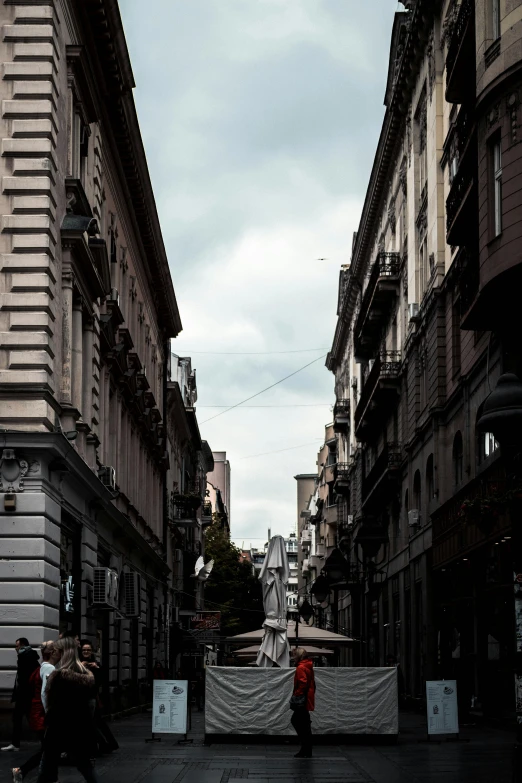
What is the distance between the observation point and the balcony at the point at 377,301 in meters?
50.0

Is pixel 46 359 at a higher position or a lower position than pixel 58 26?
lower

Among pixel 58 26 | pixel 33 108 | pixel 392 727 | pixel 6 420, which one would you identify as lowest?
pixel 392 727

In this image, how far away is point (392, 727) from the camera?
21.9m

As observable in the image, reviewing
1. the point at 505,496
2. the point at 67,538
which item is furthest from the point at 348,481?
the point at 505,496

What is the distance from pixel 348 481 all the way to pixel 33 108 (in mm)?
55665

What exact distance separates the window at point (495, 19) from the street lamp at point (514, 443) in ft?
48.1

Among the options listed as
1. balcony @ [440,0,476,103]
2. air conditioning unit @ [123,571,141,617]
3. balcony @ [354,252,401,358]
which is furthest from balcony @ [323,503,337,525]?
balcony @ [440,0,476,103]

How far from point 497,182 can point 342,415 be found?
2193 inches

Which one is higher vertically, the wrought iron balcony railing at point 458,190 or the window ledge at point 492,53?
the window ledge at point 492,53

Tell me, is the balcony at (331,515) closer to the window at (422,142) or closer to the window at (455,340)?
the window at (422,142)

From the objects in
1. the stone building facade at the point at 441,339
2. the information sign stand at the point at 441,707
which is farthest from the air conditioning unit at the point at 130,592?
the information sign stand at the point at 441,707

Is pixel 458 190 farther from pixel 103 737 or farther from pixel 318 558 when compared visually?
pixel 318 558

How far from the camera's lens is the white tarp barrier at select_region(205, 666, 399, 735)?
21.5 metres

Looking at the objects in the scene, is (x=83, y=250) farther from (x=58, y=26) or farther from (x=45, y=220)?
(x=58, y=26)
